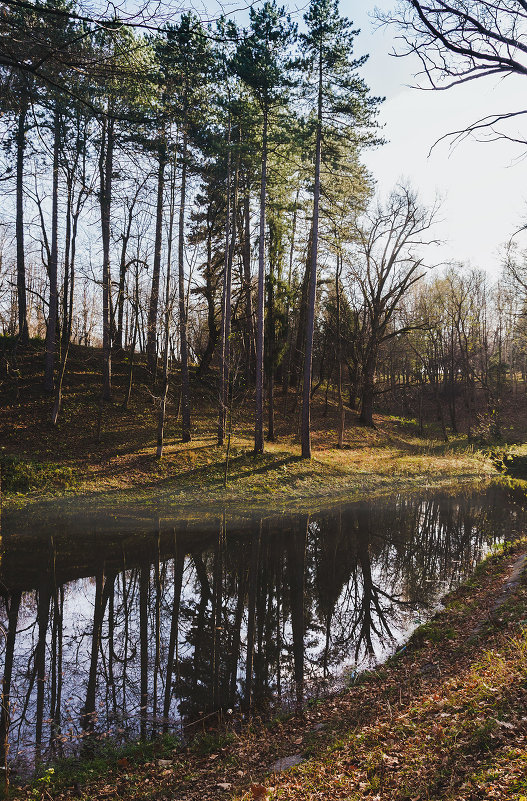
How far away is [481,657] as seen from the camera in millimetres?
5512

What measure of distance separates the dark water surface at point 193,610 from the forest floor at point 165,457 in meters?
2.55

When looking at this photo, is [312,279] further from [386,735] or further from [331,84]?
[386,735]

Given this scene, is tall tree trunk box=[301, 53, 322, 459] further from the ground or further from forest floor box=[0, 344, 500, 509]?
the ground

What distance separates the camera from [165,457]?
60.7 ft

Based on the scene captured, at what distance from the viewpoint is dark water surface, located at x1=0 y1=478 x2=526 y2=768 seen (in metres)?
5.57

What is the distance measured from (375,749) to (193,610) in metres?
4.60

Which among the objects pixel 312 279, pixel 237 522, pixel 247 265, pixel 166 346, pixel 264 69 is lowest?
pixel 237 522

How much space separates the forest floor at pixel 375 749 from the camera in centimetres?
340

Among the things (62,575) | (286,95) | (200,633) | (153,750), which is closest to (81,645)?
(200,633)

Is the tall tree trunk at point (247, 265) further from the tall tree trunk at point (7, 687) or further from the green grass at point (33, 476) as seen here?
the tall tree trunk at point (7, 687)

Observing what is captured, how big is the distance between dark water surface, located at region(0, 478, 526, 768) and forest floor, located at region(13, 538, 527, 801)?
19.8 inches

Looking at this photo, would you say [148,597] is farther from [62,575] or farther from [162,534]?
[162,534]

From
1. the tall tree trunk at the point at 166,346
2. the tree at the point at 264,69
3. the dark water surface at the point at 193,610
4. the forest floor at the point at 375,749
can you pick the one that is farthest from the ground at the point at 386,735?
the tree at the point at 264,69

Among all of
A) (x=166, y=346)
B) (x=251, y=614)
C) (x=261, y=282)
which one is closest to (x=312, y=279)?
(x=261, y=282)
